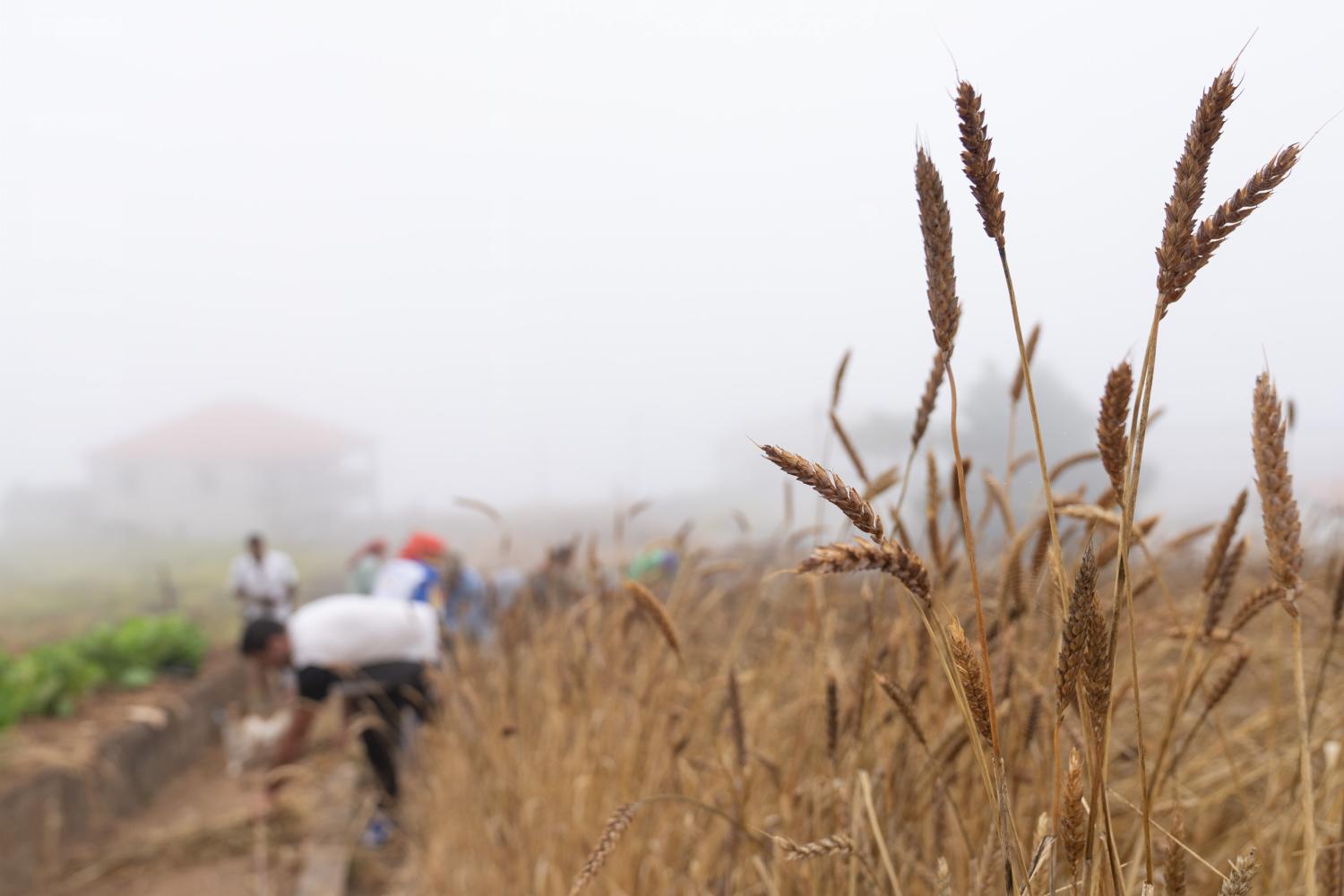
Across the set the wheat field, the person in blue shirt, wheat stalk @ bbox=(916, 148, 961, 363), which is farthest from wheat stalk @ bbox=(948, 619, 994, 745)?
the person in blue shirt

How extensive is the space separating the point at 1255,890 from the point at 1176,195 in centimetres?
Result: 103

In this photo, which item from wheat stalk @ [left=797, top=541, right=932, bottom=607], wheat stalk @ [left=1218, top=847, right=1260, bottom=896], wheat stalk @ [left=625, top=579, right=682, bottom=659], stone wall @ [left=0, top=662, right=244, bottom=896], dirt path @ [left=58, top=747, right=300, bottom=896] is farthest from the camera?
stone wall @ [left=0, top=662, right=244, bottom=896]

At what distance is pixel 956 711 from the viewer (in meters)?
1.26

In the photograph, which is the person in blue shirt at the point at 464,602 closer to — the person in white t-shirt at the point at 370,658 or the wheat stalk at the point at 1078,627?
the person in white t-shirt at the point at 370,658

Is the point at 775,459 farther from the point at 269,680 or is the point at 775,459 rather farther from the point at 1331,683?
the point at 269,680

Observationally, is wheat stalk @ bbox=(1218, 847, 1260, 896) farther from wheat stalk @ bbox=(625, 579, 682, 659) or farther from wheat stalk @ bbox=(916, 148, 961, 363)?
wheat stalk @ bbox=(625, 579, 682, 659)

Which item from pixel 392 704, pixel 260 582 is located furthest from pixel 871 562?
pixel 260 582

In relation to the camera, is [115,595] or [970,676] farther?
[115,595]

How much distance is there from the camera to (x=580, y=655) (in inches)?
90.0

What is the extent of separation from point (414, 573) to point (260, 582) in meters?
4.36

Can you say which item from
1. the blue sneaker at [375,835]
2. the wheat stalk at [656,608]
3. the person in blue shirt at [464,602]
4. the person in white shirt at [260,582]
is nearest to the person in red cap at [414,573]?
the person in blue shirt at [464,602]

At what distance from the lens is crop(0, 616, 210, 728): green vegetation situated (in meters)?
5.99

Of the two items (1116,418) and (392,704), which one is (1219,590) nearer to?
(1116,418)

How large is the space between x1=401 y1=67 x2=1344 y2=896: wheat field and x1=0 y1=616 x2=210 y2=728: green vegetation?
403 centimetres
